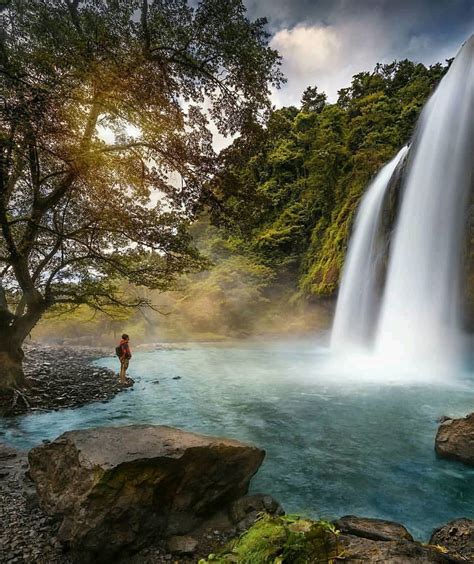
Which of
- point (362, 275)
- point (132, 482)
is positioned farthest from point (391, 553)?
point (362, 275)

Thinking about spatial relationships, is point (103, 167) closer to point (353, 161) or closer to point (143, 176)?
point (143, 176)

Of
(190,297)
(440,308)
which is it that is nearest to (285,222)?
(190,297)

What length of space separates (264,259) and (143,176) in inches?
1016

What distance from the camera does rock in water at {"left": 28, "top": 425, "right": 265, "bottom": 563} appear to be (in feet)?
9.96

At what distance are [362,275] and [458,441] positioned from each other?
51.1 feet

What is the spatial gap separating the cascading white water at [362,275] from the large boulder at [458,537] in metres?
16.6

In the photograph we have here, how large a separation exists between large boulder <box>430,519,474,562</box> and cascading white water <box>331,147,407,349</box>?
16.6 meters

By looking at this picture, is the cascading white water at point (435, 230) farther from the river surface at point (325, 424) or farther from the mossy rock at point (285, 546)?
the mossy rock at point (285, 546)

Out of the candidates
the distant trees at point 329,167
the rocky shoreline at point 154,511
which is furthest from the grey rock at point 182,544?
the distant trees at point 329,167

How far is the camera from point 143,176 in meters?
7.63

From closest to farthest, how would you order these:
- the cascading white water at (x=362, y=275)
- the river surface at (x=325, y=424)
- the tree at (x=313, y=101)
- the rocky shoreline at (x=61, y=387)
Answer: the river surface at (x=325, y=424) < the rocky shoreline at (x=61, y=387) < the cascading white water at (x=362, y=275) < the tree at (x=313, y=101)

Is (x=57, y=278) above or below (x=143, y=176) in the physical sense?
below

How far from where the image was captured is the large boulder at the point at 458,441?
549 cm

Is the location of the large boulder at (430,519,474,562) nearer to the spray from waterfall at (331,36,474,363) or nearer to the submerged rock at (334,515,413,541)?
the submerged rock at (334,515,413,541)
